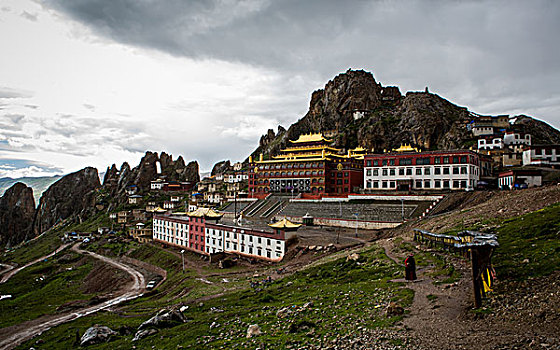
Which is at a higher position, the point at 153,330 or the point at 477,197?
the point at 477,197

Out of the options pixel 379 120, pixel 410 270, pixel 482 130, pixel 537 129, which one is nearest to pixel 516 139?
pixel 482 130

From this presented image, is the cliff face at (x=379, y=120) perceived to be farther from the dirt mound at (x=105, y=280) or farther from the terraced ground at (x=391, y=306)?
the dirt mound at (x=105, y=280)

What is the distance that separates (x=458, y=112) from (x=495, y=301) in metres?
157

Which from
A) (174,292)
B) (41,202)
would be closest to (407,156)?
(174,292)

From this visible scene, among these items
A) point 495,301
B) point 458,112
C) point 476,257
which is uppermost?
point 458,112

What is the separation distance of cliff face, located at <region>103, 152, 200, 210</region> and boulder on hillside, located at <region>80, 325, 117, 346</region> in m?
135

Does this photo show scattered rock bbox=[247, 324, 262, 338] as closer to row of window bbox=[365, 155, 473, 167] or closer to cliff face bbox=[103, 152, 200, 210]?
row of window bbox=[365, 155, 473, 167]

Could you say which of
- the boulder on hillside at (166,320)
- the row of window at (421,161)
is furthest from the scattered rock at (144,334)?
the row of window at (421,161)

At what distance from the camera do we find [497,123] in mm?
121500

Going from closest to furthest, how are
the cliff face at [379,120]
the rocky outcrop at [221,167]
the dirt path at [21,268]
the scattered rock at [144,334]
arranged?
the scattered rock at [144,334]
the dirt path at [21,268]
the cliff face at [379,120]
the rocky outcrop at [221,167]

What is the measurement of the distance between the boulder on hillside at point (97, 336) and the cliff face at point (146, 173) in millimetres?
134794

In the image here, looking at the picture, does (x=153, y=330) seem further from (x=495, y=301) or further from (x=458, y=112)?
(x=458, y=112)

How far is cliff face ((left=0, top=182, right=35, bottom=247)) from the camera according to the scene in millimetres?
158000

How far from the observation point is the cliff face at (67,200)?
527 feet
